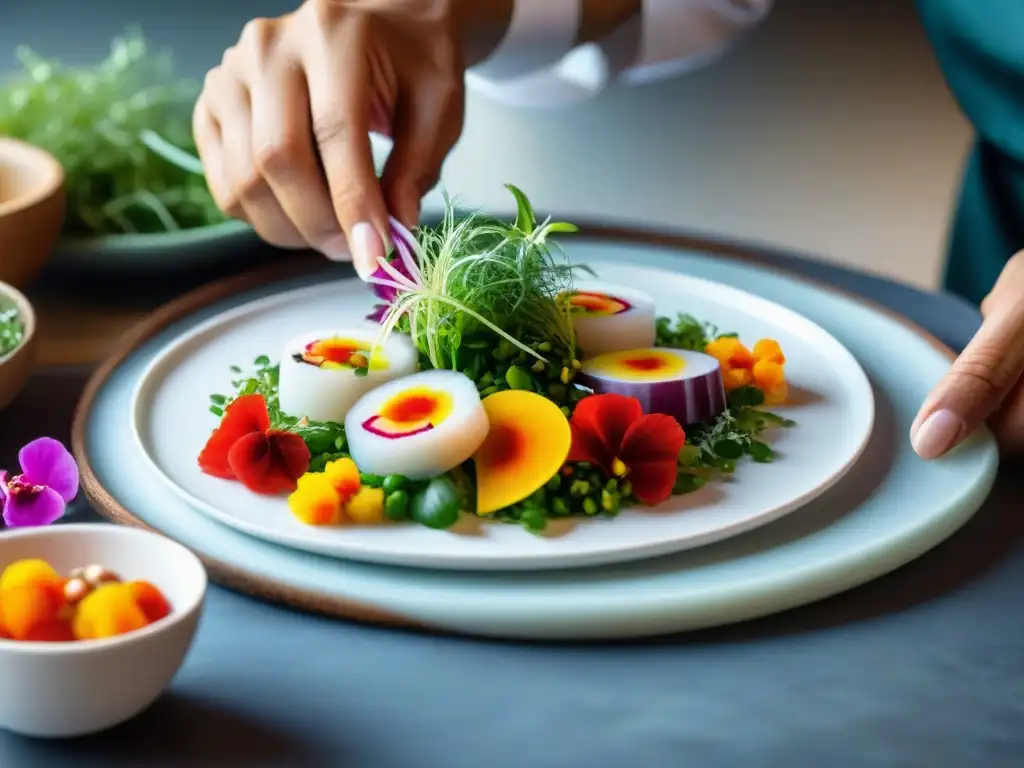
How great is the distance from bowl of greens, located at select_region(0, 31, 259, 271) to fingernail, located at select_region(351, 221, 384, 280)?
36 centimetres

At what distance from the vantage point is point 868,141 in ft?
13.0

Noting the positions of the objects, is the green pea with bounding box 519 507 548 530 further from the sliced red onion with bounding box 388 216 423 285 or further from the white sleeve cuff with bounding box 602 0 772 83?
the white sleeve cuff with bounding box 602 0 772 83

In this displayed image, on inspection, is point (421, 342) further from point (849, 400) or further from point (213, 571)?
point (849, 400)

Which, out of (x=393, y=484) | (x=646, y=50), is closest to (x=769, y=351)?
(x=393, y=484)

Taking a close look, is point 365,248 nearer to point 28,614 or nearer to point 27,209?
point 27,209

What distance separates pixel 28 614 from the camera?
0.79 meters

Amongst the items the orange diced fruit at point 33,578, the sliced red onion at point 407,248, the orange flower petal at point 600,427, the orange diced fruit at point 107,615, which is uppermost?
the orange diced fruit at point 33,578

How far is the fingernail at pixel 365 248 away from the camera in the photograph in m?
1.45

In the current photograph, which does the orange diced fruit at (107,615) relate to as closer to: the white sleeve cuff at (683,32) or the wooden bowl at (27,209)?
the wooden bowl at (27,209)

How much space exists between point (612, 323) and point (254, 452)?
490 mm

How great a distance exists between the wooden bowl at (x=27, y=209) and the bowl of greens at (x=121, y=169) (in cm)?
9

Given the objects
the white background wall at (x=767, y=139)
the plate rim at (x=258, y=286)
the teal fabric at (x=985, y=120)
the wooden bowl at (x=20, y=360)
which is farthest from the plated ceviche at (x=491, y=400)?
the white background wall at (x=767, y=139)

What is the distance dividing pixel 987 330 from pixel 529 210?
1.86ft

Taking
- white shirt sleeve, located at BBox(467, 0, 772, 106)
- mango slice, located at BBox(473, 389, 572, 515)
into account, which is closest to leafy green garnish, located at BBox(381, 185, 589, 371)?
mango slice, located at BBox(473, 389, 572, 515)
